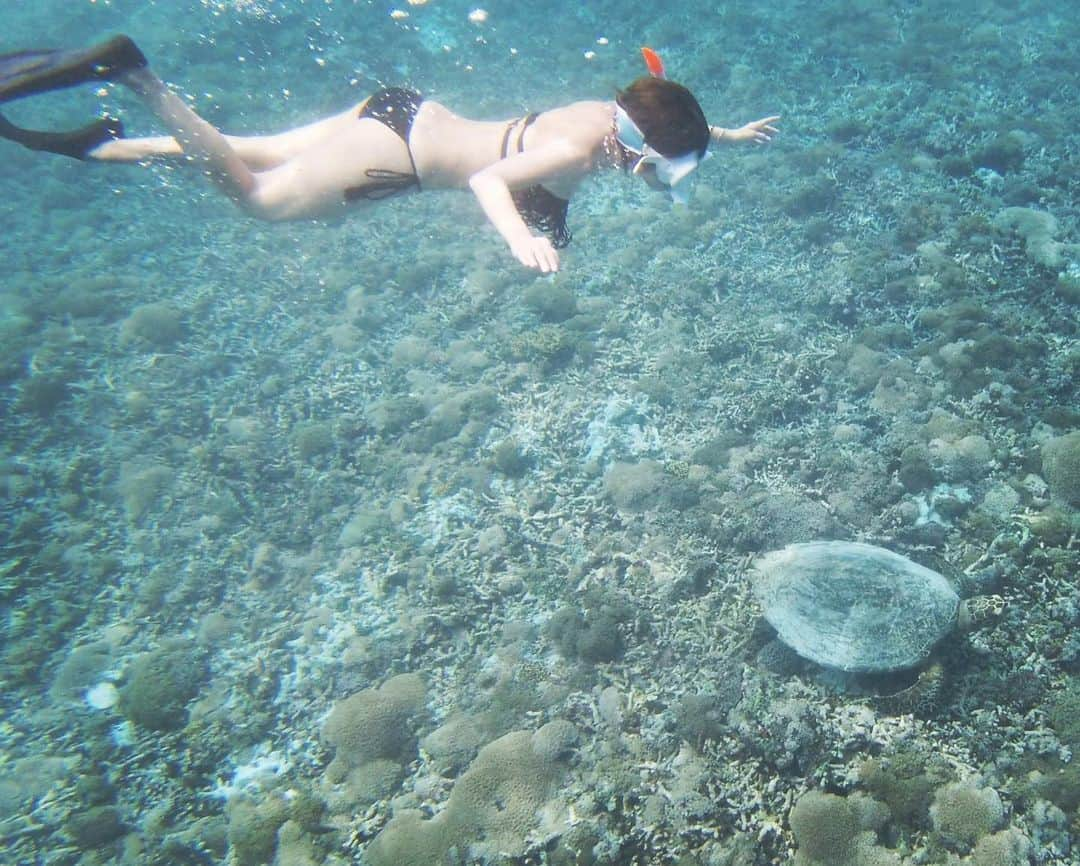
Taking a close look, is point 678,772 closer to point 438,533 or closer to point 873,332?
point 438,533

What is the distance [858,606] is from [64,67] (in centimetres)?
706

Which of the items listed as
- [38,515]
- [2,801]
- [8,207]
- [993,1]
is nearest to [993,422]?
[2,801]

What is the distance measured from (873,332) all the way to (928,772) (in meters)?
4.88

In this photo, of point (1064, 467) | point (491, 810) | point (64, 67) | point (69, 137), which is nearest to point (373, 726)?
point (491, 810)

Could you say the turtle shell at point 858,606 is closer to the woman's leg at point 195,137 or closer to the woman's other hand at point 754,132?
the woman's other hand at point 754,132

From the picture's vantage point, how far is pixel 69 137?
4.18 meters

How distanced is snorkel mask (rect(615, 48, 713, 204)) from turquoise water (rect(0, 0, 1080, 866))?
10.6 ft

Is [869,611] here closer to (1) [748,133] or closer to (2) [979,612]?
(2) [979,612]

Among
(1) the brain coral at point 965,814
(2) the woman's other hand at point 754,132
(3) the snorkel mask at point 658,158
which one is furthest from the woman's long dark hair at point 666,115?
(1) the brain coral at point 965,814

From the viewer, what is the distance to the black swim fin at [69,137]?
406cm

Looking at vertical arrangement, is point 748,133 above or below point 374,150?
below

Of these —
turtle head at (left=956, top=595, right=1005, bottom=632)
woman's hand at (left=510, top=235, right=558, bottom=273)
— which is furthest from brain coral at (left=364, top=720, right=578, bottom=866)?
woman's hand at (left=510, top=235, right=558, bottom=273)

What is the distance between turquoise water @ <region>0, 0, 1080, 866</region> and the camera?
3.86 m

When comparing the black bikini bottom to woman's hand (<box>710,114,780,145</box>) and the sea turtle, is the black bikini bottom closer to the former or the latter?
woman's hand (<box>710,114,780,145</box>)
